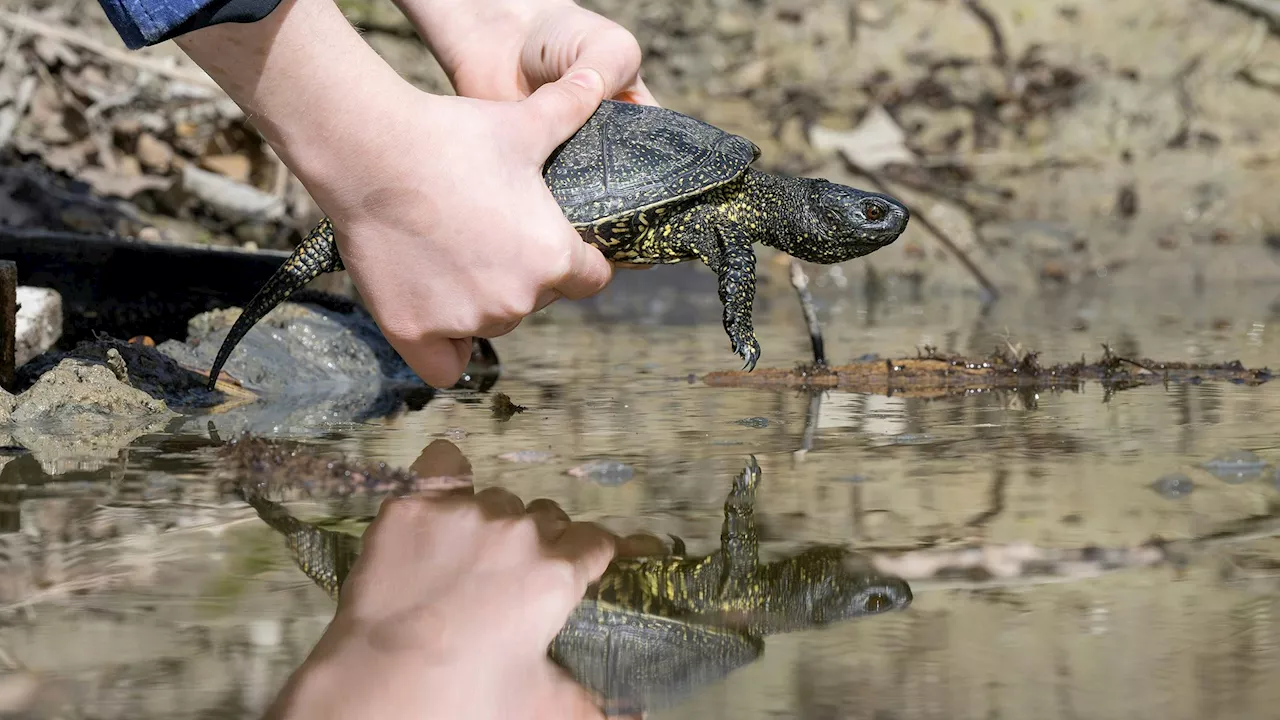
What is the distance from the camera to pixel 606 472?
7.43 feet

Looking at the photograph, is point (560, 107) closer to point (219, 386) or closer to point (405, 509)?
point (405, 509)

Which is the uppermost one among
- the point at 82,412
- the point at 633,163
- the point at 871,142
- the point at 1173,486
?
the point at 871,142

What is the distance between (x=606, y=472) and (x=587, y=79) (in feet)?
3.16

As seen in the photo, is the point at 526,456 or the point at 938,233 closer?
the point at 526,456

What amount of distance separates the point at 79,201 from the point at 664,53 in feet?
14.5

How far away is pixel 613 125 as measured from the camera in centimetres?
333

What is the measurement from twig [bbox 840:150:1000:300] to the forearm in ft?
17.1

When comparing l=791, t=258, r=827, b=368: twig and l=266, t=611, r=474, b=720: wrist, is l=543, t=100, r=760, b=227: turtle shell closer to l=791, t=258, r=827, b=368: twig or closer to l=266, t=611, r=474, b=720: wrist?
l=791, t=258, r=827, b=368: twig

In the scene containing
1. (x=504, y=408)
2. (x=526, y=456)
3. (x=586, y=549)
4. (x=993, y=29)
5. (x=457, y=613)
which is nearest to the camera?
(x=457, y=613)

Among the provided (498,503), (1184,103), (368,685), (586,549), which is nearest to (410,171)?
(498,503)

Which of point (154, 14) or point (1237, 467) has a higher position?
point (154, 14)

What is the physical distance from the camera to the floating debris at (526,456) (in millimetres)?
2428

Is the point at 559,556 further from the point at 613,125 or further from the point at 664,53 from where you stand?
the point at 664,53

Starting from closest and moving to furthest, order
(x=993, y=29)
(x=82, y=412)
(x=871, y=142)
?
(x=82, y=412) < (x=871, y=142) < (x=993, y=29)
